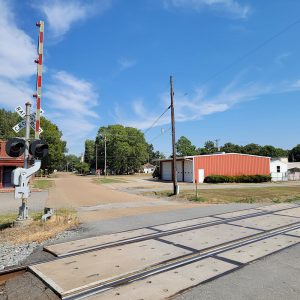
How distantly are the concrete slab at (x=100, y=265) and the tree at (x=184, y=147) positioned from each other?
107168 millimetres

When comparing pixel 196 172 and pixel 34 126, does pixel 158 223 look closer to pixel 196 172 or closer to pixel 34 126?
pixel 34 126

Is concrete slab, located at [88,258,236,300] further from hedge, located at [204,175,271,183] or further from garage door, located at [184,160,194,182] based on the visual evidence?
garage door, located at [184,160,194,182]

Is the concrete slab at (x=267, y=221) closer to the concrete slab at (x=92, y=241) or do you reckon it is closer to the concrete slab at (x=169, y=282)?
the concrete slab at (x=92, y=241)

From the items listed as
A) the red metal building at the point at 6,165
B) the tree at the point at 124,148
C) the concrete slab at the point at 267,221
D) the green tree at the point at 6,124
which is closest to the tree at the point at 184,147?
the tree at the point at 124,148

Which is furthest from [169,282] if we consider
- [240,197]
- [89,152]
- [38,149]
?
[89,152]

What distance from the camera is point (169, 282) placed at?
495cm

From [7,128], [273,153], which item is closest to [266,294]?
[7,128]

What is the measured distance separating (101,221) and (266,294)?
7353mm

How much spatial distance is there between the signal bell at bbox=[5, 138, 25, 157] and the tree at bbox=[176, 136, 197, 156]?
105 metres

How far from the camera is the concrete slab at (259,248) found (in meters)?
6.28

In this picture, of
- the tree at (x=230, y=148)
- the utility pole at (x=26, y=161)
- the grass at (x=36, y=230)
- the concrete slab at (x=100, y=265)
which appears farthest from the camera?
the tree at (x=230, y=148)

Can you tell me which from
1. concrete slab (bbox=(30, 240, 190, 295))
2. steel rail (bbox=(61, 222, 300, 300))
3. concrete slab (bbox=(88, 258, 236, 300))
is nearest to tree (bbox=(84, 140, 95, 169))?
steel rail (bbox=(61, 222, 300, 300))

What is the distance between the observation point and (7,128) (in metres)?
71.5

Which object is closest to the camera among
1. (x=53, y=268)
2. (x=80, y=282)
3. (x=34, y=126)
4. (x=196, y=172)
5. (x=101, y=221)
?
(x=80, y=282)
